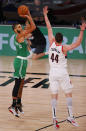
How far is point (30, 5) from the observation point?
1823cm

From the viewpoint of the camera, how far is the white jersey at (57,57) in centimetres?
737

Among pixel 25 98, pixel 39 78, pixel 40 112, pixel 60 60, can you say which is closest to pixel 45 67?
pixel 39 78

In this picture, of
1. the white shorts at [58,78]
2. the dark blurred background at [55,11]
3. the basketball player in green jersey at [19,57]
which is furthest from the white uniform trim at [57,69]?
the dark blurred background at [55,11]

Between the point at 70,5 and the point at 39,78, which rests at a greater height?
the point at 70,5

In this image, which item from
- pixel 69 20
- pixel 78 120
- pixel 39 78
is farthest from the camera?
pixel 69 20

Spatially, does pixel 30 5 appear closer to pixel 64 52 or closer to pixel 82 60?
pixel 82 60

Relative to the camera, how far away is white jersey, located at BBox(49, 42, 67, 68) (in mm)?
7371

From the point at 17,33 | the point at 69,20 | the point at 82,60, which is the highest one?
the point at 17,33

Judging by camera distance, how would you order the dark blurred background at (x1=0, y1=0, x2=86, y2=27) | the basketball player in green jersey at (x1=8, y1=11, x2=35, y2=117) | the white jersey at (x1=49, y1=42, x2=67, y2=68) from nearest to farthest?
1. the white jersey at (x1=49, y1=42, x2=67, y2=68)
2. the basketball player in green jersey at (x1=8, y1=11, x2=35, y2=117)
3. the dark blurred background at (x1=0, y1=0, x2=86, y2=27)

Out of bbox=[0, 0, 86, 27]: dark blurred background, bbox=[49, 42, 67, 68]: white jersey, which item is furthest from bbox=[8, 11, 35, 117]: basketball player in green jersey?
bbox=[0, 0, 86, 27]: dark blurred background

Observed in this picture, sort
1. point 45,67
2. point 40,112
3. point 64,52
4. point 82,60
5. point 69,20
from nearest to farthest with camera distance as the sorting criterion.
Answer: point 64,52
point 40,112
point 45,67
point 82,60
point 69,20

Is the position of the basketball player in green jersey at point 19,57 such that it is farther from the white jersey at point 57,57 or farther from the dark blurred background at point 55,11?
the dark blurred background at point 55,11

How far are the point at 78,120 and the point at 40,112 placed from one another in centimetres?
92

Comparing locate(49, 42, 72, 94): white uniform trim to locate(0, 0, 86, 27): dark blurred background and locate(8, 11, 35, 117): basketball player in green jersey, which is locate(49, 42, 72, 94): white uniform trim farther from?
locate(0, 0, 86, 27): dark blurred background
